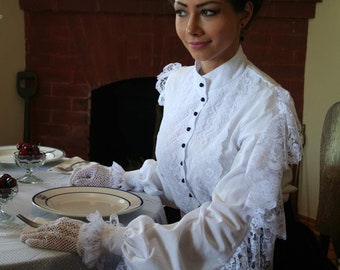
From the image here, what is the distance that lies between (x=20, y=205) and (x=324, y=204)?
90cm

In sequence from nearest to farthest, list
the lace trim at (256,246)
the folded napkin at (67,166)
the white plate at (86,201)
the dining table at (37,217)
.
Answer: the dining table at (37,217), the lace trim at (256,246), the white plate at (86,201), the folded napkin at (67,166)

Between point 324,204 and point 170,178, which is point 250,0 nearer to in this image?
point 170,178

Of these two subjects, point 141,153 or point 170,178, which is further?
point 141,153

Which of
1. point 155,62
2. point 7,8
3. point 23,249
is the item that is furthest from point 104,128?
point 23,249

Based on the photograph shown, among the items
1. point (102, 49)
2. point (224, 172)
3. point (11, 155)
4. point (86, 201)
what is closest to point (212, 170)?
point (224, 172)

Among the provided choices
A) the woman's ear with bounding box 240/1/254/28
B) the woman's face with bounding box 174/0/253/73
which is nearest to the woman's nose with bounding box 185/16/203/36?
the woman's face with bounding box 174/0/253/73

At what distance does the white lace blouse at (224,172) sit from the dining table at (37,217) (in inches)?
3.4

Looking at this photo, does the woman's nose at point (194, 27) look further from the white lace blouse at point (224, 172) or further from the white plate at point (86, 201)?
the white plate at point (86, 201)

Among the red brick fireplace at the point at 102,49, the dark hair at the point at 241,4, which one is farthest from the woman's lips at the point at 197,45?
the red brick fireplace at the point at 102,49

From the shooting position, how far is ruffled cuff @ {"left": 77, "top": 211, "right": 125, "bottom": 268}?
2.99 ft

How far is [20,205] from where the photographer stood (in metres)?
1.14

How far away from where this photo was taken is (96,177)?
1.33m

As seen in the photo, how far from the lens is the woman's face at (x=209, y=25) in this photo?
114 centimetres

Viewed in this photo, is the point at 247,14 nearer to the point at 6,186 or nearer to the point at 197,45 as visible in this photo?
the point at 197,45
